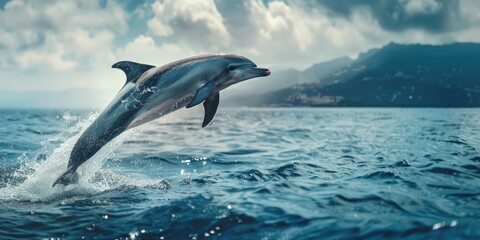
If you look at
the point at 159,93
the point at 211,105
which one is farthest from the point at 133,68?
the point at 211,105

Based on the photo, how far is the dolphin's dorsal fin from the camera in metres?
9.20

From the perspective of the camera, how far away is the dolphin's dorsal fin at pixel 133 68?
9.20 metres

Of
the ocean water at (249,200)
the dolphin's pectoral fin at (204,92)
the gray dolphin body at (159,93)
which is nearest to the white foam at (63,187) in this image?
the ocean water at (249,200)

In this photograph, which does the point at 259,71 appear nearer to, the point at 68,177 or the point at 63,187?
the point at 68,177

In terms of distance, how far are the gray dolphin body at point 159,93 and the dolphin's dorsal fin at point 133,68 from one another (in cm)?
5

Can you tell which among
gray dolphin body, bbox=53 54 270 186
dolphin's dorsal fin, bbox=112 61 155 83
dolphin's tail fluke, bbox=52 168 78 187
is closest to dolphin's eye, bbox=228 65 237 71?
gray dolphin body, bbox=53 54 270 186

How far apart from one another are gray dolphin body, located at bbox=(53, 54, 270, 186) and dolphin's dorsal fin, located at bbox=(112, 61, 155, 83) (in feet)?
0.18

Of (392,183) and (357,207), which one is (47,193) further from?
(392,183)

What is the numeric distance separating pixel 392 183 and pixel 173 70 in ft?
19.9

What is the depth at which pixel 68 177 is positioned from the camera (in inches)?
355

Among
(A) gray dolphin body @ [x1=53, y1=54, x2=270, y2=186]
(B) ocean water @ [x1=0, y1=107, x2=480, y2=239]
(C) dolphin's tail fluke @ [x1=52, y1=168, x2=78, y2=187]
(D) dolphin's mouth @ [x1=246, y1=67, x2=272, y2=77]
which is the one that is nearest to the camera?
(B) ocean water @ [x1=0, y1=107, x2=480, y2=239]

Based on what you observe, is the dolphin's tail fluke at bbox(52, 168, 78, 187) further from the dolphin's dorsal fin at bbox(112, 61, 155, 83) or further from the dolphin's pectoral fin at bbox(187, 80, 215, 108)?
the dolphin's pectoral fin at bbox(187, 80, 215, 108)

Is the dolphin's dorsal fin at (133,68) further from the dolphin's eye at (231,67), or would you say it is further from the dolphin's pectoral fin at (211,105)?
the dolphin's eye at (231,67)

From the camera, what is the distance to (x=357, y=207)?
717cm
